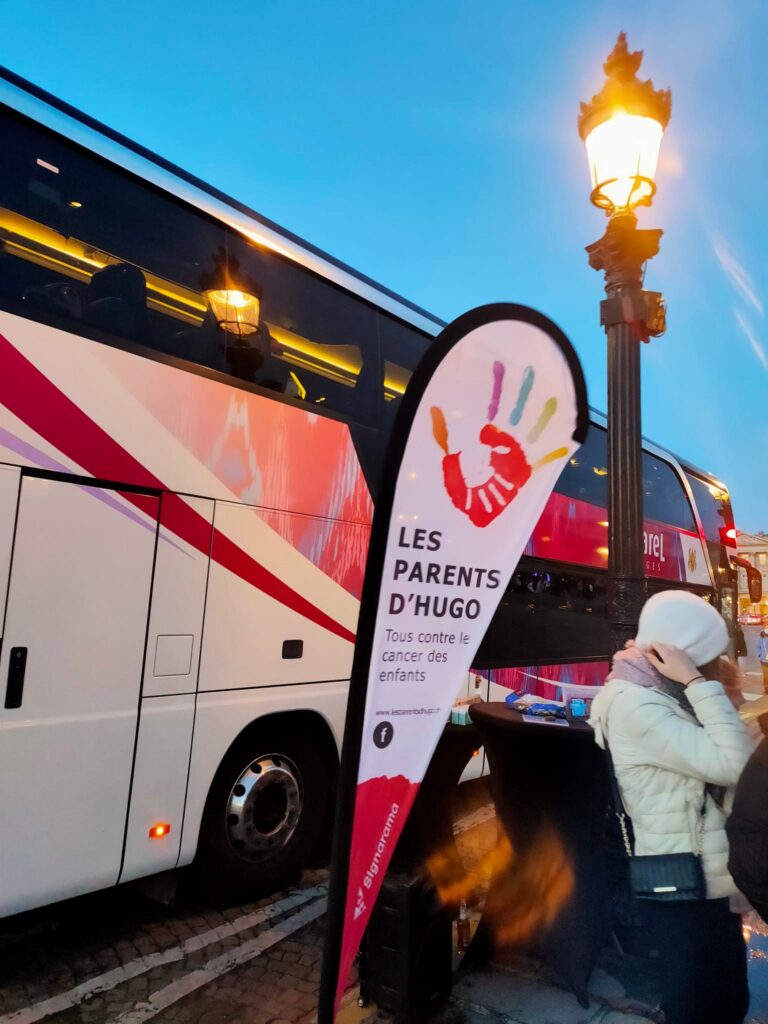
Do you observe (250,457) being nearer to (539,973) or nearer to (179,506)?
(179,506)

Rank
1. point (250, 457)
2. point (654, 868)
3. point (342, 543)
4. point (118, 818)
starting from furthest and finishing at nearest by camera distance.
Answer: point (342, 543) → point (250, 457) → point (118, 818) → point (654, 868)

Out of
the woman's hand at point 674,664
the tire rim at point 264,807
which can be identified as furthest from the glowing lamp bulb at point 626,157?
the tire rim at point 264,807

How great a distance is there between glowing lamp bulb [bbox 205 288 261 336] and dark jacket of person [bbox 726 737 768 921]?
3.85 metres

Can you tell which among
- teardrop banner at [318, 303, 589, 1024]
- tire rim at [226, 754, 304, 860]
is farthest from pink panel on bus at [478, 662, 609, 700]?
teardrop banner at [318, 303, 589, 1024]

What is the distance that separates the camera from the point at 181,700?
13.7ft

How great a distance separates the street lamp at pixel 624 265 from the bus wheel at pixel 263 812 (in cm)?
225

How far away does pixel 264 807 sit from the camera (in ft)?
15.5

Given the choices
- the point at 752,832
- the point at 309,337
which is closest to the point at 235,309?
the point at 309,337

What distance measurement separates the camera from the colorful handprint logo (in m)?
2.34

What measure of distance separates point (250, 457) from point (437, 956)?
2.89 m

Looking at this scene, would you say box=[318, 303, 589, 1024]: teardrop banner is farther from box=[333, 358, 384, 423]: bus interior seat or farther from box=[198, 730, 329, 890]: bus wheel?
box=[333, 358, 384, 423]: bus interior seat

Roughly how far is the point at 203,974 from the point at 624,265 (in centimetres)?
466

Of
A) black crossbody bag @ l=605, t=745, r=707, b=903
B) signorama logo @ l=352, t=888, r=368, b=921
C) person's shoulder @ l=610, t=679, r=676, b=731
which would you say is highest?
person's shoulder @ l=610, t=679, r=676, b=731

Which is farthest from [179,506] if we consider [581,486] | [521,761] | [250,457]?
[581,486]
